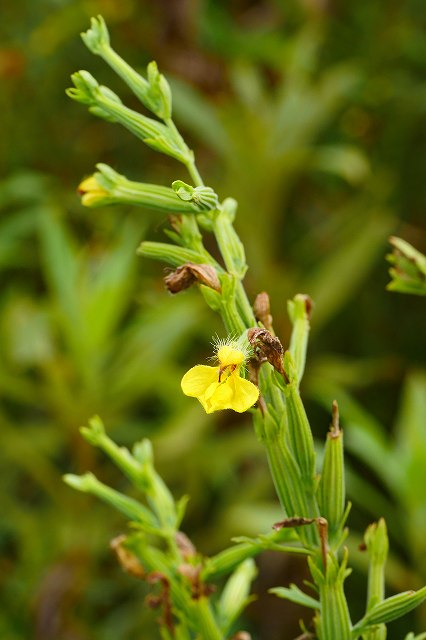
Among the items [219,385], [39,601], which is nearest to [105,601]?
[39,601]

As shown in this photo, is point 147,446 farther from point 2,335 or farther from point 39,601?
point 2,335

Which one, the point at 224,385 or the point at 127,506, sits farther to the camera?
the point at 127,506

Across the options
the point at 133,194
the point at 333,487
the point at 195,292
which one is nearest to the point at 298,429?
the point at 333,487

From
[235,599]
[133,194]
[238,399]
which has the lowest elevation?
[235,599]

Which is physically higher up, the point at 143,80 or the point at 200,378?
the point at 143,80

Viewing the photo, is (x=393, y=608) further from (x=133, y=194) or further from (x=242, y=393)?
(x=133, y=194)

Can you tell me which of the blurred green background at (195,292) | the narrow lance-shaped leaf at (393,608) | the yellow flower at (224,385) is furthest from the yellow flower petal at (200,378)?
the blurred green background at (195,292)

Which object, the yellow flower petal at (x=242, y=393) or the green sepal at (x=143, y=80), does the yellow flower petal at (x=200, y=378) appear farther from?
the green sepal at (x=143, y=80)
